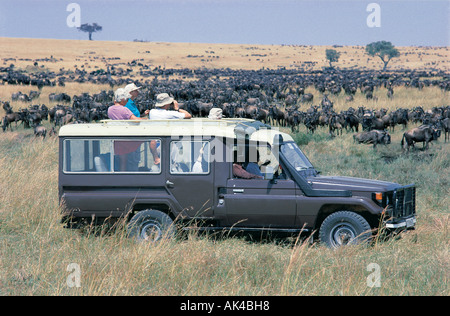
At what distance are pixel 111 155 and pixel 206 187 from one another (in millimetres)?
1430

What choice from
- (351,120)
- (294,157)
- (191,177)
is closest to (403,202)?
(294,157)

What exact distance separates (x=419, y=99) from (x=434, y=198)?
22.4 m

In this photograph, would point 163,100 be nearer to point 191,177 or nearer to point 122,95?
point 122,95

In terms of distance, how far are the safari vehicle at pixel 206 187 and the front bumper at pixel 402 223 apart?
15mm

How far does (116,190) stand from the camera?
8.19 meters

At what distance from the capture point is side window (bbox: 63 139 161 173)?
322 inches

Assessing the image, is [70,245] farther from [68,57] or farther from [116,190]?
[68,57]

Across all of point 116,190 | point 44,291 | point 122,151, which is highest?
point 122,151

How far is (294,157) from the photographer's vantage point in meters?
8.34

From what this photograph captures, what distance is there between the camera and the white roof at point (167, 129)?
799cm
